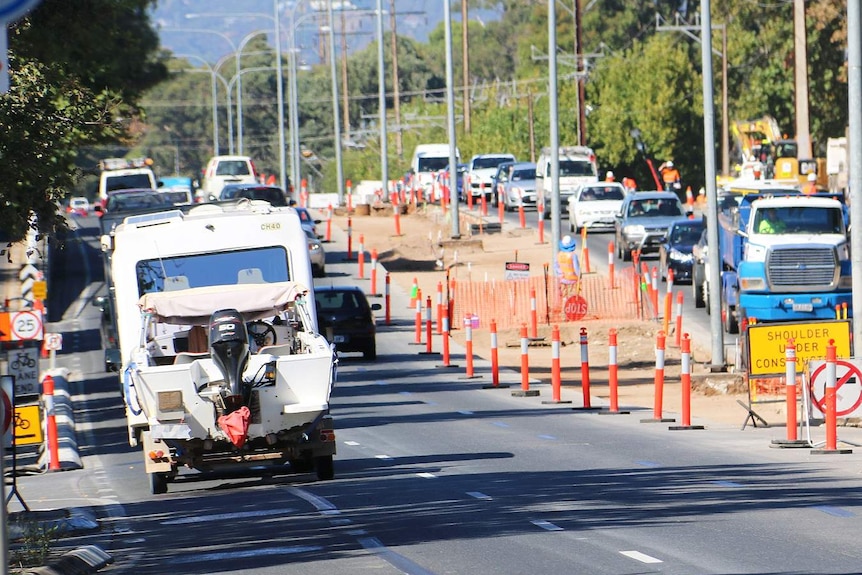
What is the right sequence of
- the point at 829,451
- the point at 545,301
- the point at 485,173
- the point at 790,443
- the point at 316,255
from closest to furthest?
the point at 829,451 < the point at 790,443 < the point at 545,301 < the point at 316,255 < the point at 485,173

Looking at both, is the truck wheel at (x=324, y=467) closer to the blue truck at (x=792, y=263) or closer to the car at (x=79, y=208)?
the blue truck at (x=792, y=263)

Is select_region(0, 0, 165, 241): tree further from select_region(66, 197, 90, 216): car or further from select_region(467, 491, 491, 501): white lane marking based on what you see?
select_region(66, 197, 90, 216): car

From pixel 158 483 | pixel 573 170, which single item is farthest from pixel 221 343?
pixel 573 170

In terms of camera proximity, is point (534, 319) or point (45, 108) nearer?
point (45, 108)

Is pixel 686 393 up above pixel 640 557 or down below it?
below

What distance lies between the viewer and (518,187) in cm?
6694

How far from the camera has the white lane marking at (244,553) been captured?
13025 mm

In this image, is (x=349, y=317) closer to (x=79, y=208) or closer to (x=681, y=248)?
(x=681, y=248)

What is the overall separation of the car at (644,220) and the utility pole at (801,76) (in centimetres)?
1128

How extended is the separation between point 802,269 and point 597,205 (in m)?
24.2

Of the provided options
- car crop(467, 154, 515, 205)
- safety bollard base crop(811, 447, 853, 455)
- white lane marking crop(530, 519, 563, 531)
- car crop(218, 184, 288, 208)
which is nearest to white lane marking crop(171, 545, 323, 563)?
white lane marking crop(530, 519, 563, 531)

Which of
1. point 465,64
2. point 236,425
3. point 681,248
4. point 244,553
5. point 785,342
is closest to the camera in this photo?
point 244,553

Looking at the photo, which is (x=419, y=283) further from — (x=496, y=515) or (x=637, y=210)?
(x=496, y=515)

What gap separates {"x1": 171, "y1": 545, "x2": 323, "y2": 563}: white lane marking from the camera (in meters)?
13.0
